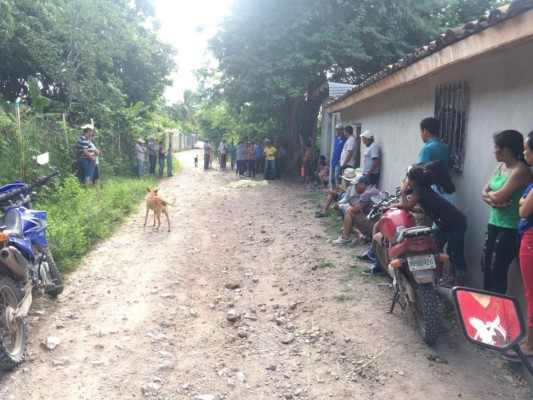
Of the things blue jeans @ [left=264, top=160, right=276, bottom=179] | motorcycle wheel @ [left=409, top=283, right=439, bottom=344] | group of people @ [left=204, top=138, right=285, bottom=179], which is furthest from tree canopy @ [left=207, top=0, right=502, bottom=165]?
motorcycle wheel @ [left=409, top=283, right=439, bottom=344]

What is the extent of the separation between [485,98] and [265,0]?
495 inches

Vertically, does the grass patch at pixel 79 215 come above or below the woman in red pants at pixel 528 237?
below

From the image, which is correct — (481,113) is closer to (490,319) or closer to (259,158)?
(490,319)

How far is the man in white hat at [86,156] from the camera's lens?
10.2 metres

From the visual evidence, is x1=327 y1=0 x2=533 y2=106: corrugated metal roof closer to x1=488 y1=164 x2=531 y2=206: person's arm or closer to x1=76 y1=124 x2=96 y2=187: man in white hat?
x1=488 y1=164 x2=531 y2=206: person's arm

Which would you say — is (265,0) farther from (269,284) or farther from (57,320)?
(57,320)

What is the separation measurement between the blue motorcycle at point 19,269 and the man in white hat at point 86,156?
5400mm

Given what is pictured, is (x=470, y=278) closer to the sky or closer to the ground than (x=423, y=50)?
closer to the ground

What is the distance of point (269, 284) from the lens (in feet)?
18.5

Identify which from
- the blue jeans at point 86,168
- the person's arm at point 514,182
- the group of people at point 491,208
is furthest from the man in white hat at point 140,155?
the person's arm at point 514,182

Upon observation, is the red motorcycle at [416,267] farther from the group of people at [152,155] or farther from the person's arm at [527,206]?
the group of people at [152,155]

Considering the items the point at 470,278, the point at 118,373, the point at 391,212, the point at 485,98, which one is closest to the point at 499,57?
the point at 485,98

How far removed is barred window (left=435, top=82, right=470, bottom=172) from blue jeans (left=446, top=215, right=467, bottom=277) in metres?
0.86

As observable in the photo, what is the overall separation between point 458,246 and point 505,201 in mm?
1039
